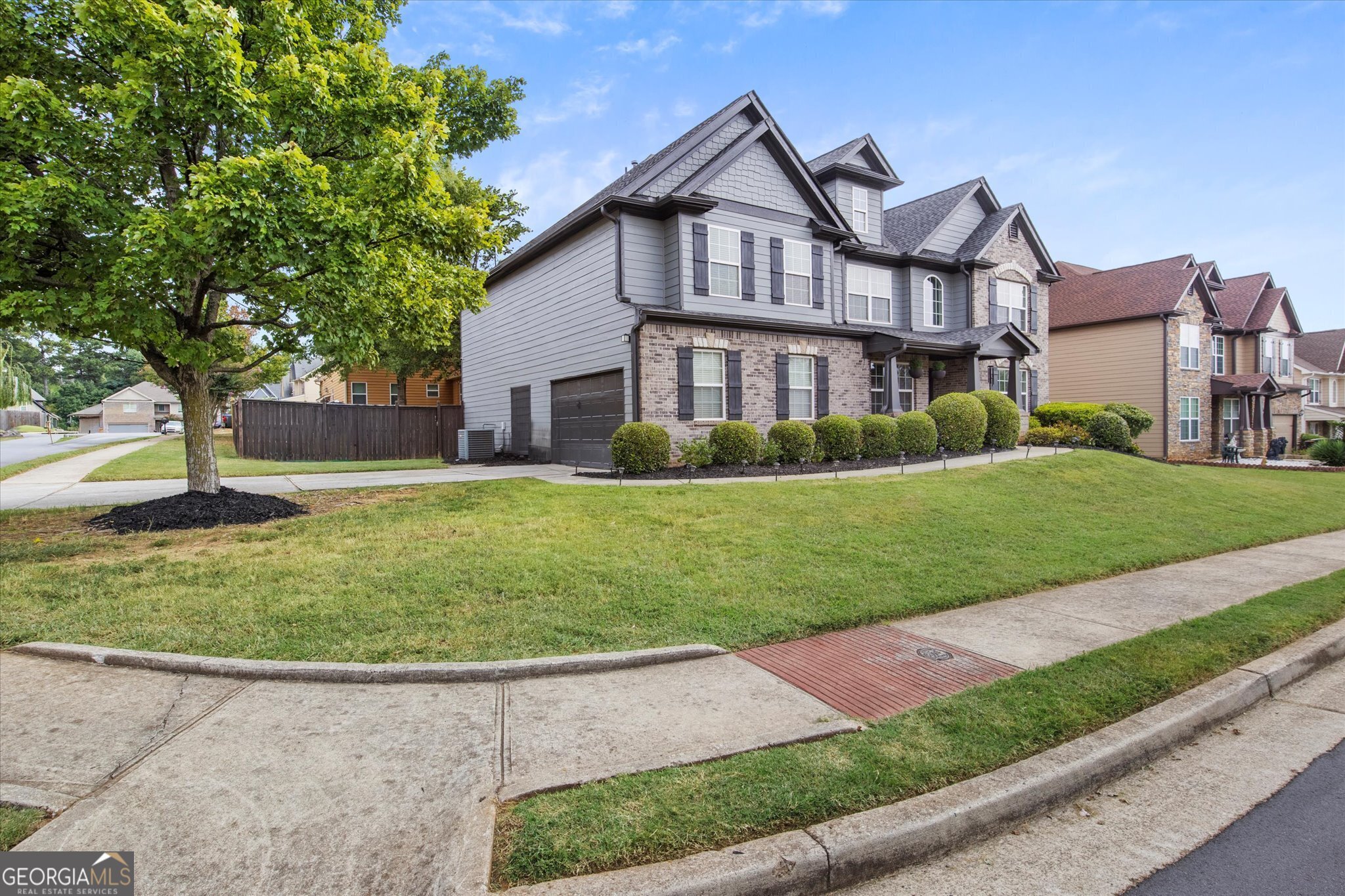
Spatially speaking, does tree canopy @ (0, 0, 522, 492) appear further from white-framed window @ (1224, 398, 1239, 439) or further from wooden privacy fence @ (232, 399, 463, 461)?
white-framed window @ (1224, 398, 1239, 439)

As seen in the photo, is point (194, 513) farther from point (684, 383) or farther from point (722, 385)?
point (722, 385)

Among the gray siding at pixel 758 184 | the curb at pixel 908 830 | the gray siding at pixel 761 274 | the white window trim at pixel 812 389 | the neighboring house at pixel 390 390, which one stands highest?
the gray siding at pixel 758 184

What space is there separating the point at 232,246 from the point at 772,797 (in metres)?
7.73

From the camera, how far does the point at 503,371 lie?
21781mm

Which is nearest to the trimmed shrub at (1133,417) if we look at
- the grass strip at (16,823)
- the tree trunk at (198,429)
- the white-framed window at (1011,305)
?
the white-framed window at (1011,305)

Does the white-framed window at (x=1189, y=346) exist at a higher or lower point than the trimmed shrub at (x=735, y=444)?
higher

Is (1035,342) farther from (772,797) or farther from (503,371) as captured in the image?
(772,797)

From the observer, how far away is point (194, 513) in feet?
28.5

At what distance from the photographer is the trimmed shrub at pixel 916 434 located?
1600 centimetres

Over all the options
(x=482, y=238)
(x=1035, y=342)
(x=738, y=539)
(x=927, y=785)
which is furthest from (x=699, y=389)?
(x=1035, y=342)

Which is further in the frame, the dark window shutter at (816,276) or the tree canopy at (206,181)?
the dark window shutter at (816,276)

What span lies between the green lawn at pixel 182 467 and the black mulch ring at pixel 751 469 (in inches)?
274

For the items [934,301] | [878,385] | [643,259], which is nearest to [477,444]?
[643,259]

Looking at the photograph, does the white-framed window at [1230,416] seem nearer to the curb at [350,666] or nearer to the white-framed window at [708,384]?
the white-framed window at [708,384]
